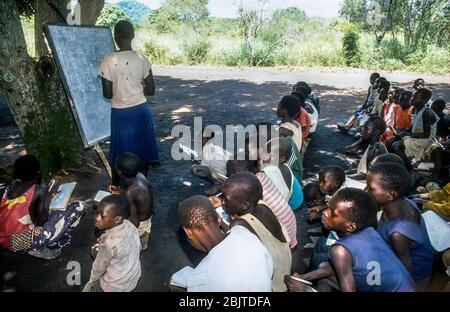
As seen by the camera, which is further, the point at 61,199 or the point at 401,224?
the point at 61,199

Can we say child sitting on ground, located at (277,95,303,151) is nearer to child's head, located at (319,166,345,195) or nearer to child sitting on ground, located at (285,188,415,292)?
child's head, located at (319,166,345,195)

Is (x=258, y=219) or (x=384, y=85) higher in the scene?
(x=384, y=85)

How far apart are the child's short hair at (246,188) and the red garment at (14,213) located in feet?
5.96

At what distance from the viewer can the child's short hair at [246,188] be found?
2.23 m

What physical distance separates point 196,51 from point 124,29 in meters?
15.3

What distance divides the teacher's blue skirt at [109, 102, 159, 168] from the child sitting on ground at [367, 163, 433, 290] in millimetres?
2640

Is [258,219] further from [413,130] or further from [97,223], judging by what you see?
[413,130]

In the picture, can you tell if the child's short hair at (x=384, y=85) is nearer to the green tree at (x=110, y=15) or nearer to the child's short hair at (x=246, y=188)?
the child's short hair at (x=246, y=188)

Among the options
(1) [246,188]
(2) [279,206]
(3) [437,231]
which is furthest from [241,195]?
(3) [437,231]

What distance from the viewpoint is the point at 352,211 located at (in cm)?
212

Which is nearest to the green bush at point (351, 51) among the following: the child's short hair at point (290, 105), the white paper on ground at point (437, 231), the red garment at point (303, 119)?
the red garment at point (303, 119)

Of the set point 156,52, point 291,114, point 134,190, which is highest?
point 156,52

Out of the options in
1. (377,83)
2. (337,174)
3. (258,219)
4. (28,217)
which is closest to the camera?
(258,219)
